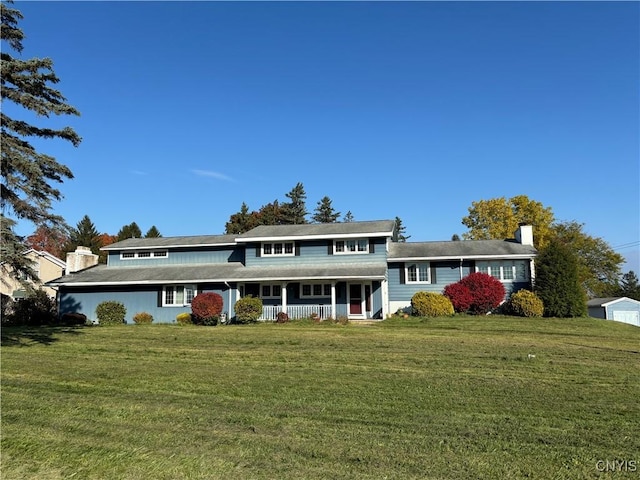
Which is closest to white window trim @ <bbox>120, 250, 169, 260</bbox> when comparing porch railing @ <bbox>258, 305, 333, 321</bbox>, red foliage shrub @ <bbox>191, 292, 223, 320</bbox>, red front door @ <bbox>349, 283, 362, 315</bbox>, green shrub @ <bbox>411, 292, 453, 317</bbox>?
red foliage shrub @ <bbox>191, 292, 223, 320</bbox>

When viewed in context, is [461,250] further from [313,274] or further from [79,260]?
[79,260]

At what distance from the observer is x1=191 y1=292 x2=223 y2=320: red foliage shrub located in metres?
24.3

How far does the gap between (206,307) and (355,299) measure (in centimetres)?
812

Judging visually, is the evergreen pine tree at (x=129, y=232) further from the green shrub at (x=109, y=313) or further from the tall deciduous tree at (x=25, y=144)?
the tall deciduous tree at (x=25, y=144)

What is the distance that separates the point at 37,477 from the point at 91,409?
2681 mm

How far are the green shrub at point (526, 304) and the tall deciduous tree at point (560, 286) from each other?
1.63 feet

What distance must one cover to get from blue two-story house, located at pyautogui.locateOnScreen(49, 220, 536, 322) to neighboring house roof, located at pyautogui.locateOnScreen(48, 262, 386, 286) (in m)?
0.06

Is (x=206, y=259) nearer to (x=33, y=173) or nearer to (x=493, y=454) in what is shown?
(x=33, y=173)

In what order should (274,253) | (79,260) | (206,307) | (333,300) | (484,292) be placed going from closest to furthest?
(206,307) → (333,300) → (484,292) → (274,253) → (79,260)

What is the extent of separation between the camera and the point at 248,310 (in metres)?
24.2

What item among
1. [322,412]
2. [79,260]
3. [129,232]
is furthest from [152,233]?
[322,412]

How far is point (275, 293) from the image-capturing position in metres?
27.2

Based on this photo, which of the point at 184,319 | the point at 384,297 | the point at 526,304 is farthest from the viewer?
the point at 384,297

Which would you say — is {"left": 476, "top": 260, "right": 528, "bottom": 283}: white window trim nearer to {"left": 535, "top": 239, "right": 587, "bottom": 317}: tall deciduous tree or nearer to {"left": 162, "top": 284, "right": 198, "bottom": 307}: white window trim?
{"left": 535, "top": 239, "right": 587, "bottom": 317}: tall deciduous tree
